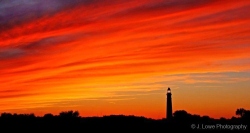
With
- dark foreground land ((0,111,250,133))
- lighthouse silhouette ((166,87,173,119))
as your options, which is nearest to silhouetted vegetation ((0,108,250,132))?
dark foreground land ((0,111,250,133))

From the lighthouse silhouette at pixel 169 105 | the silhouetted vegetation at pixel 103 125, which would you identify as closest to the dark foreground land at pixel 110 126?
the silhouetted vegetation at pixel 103 125

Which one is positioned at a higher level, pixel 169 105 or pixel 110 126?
pixel 169 105

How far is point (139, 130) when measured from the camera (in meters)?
28.2

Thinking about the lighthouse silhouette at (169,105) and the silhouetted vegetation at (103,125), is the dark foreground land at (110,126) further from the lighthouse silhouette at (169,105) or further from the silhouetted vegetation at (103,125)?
the lighthouse silhouette at (169,105)

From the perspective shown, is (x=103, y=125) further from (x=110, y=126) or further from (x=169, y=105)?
(x=169, y=105)

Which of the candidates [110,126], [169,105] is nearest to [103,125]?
[110,126]

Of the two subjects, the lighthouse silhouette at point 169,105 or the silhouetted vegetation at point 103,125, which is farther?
the lighthouse silhouette at point 169,105

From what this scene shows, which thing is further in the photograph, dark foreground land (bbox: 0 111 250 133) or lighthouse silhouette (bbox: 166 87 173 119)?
lighthouse silhouette (bbox: 166 87 173 119)

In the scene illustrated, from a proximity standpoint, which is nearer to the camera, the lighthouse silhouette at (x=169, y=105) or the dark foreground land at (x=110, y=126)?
the dark foreground land at (x=110, y=126)

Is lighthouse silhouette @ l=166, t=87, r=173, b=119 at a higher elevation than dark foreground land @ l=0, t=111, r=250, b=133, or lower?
higher

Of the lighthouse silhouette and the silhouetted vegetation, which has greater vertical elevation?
the lighthouse silhouette

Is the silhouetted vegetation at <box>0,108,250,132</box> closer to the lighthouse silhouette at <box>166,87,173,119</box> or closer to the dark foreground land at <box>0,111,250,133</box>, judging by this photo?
the dark foreground land at <box>0,111,250,133</box>

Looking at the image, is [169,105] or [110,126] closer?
[110,126]

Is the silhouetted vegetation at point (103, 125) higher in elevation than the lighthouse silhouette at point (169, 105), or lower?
lower
